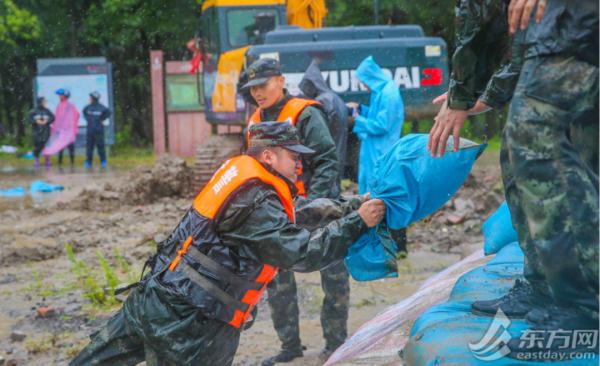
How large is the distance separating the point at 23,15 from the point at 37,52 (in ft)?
16.0

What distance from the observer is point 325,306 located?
5641 millimetres

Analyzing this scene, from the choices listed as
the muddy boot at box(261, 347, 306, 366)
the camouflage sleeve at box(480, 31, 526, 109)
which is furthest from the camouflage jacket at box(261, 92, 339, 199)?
the camouflage sleeve at box(480, 31, 526, 109)

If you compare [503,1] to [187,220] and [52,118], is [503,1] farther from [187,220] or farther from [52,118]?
[52,118]

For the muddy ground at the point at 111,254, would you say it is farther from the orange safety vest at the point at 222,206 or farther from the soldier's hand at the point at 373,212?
the soldier's hand at the point at 373,212

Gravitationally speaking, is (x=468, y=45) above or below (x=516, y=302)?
above

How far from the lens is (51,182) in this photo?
53.7ft

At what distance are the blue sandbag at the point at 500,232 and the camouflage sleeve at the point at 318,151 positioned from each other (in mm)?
1158

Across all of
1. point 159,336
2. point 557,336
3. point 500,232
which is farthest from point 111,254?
point 557,336

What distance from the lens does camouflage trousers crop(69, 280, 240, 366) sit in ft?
11.6

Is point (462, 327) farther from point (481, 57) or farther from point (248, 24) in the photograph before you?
point (248, 24)

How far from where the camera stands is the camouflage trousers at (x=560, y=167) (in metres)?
2.47

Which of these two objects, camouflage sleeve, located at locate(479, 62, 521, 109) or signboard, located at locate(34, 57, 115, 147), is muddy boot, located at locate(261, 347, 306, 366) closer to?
camouflage sleeve, located at locate(479, 62, 521, 109)

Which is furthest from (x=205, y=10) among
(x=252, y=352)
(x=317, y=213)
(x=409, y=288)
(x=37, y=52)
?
(x=37, y=52)

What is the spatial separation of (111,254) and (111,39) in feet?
61.4
